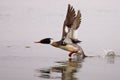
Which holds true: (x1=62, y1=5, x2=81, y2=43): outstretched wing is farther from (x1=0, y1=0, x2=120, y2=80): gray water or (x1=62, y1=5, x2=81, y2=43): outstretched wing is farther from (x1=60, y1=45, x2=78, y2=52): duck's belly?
(x1=0, y1=0, x2=120, y2=80): gray water

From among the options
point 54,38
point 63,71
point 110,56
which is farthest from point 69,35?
point 63,71

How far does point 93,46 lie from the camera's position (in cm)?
1764

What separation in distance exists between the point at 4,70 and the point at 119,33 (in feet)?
27.4

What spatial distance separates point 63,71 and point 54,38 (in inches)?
270

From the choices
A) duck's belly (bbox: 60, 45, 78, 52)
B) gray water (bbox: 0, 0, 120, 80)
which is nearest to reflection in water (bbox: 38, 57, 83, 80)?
gray water (bbox: 0, 0, 120, 80)

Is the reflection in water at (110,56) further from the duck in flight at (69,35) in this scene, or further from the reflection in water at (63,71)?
the reflection in water at (63,71)

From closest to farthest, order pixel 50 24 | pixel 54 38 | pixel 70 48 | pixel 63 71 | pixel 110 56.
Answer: pixel 63 71 → pixel 110 56 → pixel 70 48 → pixel 54 38 → pixel 50 24

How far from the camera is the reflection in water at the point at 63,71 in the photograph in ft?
36.5

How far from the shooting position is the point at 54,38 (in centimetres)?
1875

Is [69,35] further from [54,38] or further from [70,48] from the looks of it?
[54,38]

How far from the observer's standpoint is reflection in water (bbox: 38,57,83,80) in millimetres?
11117

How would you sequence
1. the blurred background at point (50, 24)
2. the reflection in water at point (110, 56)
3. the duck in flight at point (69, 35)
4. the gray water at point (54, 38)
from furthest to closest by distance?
1. the blurred background at point (50, 24)
2. the duck in flight at point (69, 35)
3. the reflection in water at point (110, 56)
4. the gray water at point (54, 38)

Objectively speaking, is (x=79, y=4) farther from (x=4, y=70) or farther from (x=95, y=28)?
(x=4, y=70)

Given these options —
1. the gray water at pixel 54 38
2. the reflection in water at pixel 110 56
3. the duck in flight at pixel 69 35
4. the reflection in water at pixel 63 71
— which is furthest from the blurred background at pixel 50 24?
the reflection in water at pixel 63 71
